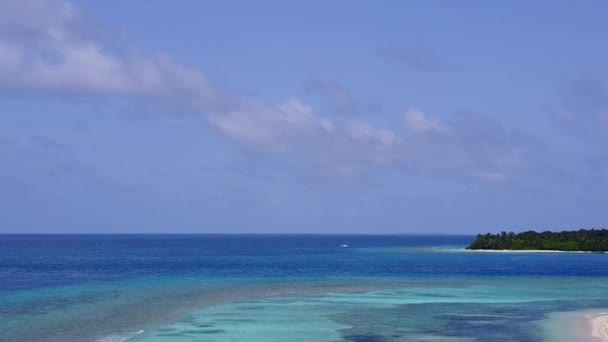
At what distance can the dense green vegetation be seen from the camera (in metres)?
138

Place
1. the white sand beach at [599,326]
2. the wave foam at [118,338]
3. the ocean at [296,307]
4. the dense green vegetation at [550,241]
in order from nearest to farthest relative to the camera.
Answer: the wave foam at [118,338]
the white sand beach at [599,326]
the ocean at [296,307]
the dense green vegetation at [550,241]

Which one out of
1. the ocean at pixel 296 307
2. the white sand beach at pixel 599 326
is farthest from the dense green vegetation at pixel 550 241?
the white sand beach at pixel 599 326

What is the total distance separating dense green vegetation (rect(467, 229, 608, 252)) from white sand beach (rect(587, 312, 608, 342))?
101658mm

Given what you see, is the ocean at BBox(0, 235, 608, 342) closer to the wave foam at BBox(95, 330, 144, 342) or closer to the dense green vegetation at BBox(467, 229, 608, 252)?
the wave foam at BBox(95, 330, 144, 342)

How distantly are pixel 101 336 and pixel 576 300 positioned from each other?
1295 inches

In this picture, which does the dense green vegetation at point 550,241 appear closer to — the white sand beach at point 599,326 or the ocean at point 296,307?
the ocean at point 296,307

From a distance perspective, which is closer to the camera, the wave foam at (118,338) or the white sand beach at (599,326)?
the wave foam at (118,338)

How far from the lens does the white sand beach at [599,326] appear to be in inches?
1295

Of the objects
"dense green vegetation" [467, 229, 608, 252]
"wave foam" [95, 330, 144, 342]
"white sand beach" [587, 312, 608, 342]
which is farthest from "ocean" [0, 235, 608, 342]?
"dense green vegetation" [467, 229, 608, 252]

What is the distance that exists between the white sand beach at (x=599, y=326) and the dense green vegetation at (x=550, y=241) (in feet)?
334

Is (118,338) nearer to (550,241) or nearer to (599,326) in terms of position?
(599,326)

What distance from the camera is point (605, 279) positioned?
73.5m

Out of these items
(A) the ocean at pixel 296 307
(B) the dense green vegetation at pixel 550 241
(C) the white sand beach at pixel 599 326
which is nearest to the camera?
(C) the white sand beach at pixel 599 326

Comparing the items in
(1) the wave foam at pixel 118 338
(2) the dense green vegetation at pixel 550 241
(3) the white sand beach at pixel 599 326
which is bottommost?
(1) the wave foam at pixel 118 338
